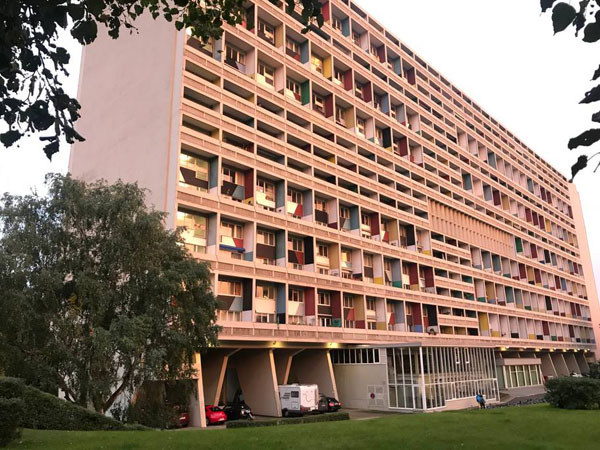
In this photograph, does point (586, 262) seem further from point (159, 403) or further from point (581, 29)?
point (581, 29)

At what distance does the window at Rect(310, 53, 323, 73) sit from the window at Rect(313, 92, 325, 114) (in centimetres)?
269

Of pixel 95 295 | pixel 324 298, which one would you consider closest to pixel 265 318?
pixel 324 298

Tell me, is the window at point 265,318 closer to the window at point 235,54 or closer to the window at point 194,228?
the window at point 194,228

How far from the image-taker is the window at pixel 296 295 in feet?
142

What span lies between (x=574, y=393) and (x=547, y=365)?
206 ft

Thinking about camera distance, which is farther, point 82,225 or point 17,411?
point 82,225

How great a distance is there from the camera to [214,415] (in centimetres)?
3425

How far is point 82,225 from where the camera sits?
2666cm

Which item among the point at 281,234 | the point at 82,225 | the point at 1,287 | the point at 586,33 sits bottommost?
the point at 586,33

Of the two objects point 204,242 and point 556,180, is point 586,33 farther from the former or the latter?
point 556,180

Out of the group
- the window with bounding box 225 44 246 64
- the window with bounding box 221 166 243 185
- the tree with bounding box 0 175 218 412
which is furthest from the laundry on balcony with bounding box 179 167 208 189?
the window with bounding box 225 44 246 64

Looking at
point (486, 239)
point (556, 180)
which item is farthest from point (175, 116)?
point (556, 180)

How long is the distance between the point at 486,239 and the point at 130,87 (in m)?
51.8

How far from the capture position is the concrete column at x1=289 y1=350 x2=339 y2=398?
145 ft
